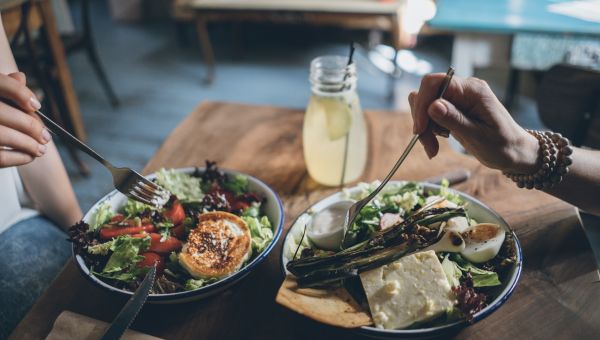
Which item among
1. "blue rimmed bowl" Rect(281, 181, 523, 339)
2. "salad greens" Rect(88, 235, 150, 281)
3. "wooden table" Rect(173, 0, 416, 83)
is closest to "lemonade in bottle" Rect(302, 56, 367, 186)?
"blue rimmed bowl" Rect(281, 181, 523, 339)

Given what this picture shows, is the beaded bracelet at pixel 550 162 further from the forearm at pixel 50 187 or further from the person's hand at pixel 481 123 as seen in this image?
the forearm at pixel 50 187

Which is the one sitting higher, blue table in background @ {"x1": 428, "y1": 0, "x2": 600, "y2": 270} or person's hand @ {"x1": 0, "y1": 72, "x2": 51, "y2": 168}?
person's hand @ {"x1": 0, "y1": 72, "x2": 51, "y2": 168}

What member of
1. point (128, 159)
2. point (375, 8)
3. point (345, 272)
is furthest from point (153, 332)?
point (375, 8)

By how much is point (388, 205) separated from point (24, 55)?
2.92m

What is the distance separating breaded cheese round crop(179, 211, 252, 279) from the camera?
863mm

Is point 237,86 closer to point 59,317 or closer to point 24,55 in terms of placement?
point 24,55

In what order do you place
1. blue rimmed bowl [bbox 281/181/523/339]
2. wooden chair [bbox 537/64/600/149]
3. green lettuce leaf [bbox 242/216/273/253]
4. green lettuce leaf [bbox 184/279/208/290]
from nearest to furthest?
blue rimmed bowl [bbox 281/181/523/339] → green lettuce leaf [bbox 184/279/208/290] → green lettuce leaf [bbox 242/216/273/253] → wooden chair [bbox 537/64/600/149]

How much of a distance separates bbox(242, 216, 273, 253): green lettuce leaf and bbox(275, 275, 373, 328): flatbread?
0.14 metres

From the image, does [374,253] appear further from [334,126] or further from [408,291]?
[334,126]

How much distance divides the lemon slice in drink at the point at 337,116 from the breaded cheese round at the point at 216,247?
35 centimetres

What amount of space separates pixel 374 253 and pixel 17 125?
0.67 metres

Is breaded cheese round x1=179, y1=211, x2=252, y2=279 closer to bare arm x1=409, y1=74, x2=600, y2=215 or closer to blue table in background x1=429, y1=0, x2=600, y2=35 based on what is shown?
bare arm x1=409, y1=74, x2=600, y2=215

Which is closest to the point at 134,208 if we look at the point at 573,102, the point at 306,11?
the point at 573,102

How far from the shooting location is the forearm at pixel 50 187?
1212 mm
